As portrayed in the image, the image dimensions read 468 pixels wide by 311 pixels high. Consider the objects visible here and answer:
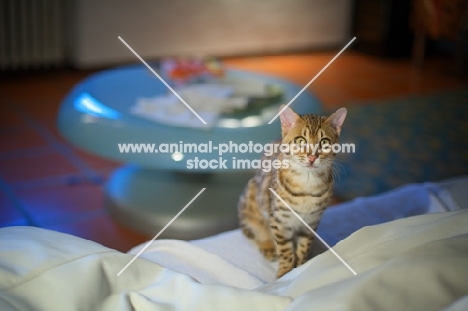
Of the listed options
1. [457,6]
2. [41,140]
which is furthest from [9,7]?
[457,6]

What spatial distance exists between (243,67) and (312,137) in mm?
2355

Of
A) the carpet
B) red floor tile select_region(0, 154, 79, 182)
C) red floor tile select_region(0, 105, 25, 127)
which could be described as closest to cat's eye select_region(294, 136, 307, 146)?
the carpet

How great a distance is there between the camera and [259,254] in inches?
32.2

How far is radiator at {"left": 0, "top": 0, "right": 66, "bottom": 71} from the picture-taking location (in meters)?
2.76

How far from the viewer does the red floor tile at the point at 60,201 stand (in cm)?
153

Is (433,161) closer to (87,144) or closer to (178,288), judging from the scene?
(87,144)

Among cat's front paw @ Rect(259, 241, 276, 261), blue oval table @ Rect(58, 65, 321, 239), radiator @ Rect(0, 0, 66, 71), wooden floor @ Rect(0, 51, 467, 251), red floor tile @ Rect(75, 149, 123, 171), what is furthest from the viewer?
radiator @ Rect(0, 0, 66, 71)

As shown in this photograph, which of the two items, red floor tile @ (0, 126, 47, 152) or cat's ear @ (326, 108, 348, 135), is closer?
cat's ear @ (326, 108, 348, 135)

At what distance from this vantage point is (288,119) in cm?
61

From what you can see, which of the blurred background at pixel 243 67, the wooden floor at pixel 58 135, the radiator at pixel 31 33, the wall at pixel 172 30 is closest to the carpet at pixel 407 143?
the blurred background at pixel 243 67

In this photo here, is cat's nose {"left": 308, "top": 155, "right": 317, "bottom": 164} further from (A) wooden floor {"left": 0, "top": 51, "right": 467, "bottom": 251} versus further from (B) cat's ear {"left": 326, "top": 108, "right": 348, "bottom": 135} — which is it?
(A) wooden floor {"left": 0, "top": 51, "right": 467, "bottom": 251}

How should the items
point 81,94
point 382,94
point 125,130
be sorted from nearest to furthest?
point 125,130, point 81,94, point 382,94

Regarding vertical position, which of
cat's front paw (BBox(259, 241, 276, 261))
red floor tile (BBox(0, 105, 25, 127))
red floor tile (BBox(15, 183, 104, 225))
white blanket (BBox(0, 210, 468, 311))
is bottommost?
red floor tile (BBox(0, 105, 25, 127))

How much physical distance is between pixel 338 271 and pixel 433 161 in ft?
5.08
